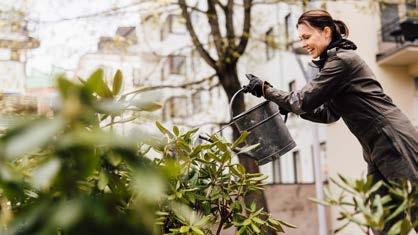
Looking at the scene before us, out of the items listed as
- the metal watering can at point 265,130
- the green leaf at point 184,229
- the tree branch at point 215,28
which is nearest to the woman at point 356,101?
the metal watering can at point 265,130

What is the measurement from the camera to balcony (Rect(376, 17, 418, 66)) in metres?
17.7

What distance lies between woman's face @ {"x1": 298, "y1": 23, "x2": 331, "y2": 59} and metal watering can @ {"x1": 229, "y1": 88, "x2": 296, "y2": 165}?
18.4 inches

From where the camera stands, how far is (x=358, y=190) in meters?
1.00

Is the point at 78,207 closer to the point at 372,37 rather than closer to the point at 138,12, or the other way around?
the point at 138,12

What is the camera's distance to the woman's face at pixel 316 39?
271 centimetres

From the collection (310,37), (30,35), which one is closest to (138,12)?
(30,35)

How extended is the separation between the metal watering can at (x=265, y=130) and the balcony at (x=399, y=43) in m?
15.2

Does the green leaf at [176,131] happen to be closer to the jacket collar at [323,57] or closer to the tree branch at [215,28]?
the jacket collar at [323,57]

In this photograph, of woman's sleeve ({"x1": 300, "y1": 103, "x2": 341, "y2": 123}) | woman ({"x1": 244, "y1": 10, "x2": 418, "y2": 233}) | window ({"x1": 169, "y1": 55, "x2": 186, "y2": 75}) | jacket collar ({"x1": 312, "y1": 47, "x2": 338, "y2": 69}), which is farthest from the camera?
window ({"x1": 169, "y1": 55, "x2": 186, "y2": 75})

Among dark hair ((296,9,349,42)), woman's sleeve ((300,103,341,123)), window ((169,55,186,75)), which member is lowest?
window ((169,55,186,75))

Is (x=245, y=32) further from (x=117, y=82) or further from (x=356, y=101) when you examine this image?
(x=117, y=82)

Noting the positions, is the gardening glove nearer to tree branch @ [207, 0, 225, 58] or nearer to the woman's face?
the woman's face

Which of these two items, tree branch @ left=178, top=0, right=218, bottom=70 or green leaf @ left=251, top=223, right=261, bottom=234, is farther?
tree branch @ left=178, top=0, right=218, bottom=70

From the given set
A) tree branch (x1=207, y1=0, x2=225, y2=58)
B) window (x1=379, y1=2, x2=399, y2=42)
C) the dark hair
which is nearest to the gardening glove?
the dark hair
